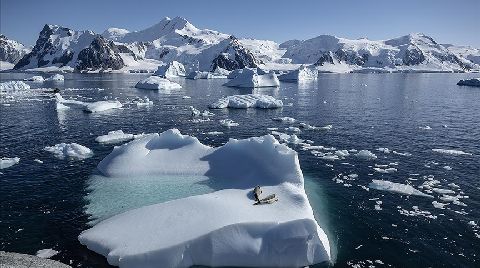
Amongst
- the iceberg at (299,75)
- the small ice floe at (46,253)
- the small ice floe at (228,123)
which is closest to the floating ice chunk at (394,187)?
the small ice floe at (46,253)

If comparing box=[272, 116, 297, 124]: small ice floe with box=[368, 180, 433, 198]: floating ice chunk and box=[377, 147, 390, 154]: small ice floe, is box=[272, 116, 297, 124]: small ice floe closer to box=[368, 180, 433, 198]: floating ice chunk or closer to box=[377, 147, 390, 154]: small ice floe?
box=[377, 147, 390, 154]: small ice floe

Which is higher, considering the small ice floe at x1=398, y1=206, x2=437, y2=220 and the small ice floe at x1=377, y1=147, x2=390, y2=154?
the small ice floe at x1=377, y1=147, x2=390, y2=154

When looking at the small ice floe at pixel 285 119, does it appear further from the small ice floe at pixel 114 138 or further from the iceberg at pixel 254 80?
the iceberg at pixel 254 80

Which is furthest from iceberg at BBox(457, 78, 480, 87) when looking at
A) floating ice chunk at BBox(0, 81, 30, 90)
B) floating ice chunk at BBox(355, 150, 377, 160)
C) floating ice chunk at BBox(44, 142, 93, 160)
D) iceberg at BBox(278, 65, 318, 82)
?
floating ice chunk at BBox(0, 81, 30, 90)

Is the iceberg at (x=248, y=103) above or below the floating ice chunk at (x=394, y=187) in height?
above

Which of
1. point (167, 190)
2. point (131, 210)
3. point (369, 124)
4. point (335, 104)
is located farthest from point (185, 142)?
point (335, 104)

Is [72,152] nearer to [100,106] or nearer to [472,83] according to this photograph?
[100,106]

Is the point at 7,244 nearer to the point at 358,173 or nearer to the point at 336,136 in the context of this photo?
the point at 358,173

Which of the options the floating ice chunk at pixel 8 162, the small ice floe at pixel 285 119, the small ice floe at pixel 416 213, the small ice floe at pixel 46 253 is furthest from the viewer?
the small ice floe at pixel 285 119

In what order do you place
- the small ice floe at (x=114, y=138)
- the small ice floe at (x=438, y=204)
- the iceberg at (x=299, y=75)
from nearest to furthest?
the small ice floe at (x=438, y=204) < the small ice floe at (x=114, y=138) < the iceberg at (x=299, y=75)
